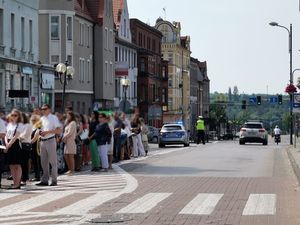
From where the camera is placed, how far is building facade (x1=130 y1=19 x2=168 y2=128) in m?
88.7

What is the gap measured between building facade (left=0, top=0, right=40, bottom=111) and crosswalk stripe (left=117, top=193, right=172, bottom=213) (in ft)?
69.9

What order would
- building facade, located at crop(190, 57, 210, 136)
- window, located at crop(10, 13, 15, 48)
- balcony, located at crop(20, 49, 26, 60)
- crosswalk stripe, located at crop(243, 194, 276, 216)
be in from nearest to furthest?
crosswalk stripe, located at crop(243, 194, 276, 216) → window, located at crop(10, 13, 15, 48) → balcony, located at crop(20, 49, 26, 60) → building facade, located at crop(190, 57, 210, 136)

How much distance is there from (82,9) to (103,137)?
42133mm

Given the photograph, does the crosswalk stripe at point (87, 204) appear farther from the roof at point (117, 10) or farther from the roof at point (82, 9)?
the roof at point (117, 10)

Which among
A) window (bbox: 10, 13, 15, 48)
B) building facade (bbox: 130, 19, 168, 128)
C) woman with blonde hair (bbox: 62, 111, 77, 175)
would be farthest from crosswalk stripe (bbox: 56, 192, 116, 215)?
building facade (bbox: 130, 19, 168, 128)

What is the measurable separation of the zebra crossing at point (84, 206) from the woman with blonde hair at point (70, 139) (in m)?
4.43

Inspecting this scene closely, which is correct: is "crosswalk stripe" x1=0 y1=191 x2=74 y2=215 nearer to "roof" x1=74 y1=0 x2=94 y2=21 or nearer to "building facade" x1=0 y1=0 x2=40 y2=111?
"building facade" x1=0 y1=0 x2=40 y2=111

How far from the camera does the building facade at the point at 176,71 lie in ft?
374

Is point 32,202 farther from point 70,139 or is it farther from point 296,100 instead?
point 296,100

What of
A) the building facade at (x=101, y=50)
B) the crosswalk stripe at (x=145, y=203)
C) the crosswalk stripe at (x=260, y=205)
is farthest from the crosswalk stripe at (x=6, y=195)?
the building facade at (x=101, y=50)

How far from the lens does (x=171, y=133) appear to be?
1826 inches

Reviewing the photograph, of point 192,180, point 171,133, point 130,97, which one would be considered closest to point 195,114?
point 130,97

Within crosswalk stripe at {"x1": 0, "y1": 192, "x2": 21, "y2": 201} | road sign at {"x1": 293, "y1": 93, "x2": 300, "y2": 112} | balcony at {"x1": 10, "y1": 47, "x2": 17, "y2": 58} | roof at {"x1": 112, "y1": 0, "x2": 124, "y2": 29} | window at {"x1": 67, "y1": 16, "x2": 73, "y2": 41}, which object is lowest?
crosswalk stripe at {"x1": 0, "y1": 192, "x2": 21, "y2": 201}

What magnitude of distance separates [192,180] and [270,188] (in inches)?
107
